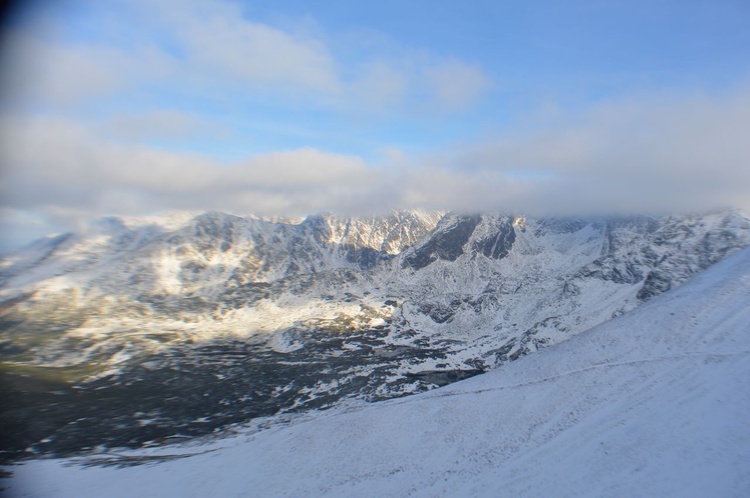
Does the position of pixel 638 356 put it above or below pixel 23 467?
above

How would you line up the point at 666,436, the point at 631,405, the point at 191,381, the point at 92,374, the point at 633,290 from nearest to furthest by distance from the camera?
the point at 666,436
the point at 631,405
the point at 191,381
the point at 92,374
the point at 633,290

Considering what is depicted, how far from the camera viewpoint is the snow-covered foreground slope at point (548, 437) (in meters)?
31.7

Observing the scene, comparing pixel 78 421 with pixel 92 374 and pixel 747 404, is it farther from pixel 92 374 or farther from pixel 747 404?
pixel 747 404

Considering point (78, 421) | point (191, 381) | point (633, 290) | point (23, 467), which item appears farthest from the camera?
point (633, 290)

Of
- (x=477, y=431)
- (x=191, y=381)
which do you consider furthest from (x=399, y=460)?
(x=191, y=381)

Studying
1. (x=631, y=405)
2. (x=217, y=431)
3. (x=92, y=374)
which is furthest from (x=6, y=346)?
(x=631, y=405)

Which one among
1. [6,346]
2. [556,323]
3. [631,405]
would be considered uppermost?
[631,405]

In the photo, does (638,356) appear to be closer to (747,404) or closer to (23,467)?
(747,404)

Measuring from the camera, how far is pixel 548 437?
39.8m

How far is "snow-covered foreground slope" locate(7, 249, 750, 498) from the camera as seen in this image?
3172 centimetres

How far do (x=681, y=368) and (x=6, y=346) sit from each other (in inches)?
9586

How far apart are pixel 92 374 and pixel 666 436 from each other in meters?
180

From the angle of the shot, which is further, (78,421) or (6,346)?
(6,346)

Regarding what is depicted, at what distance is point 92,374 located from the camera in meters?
150
